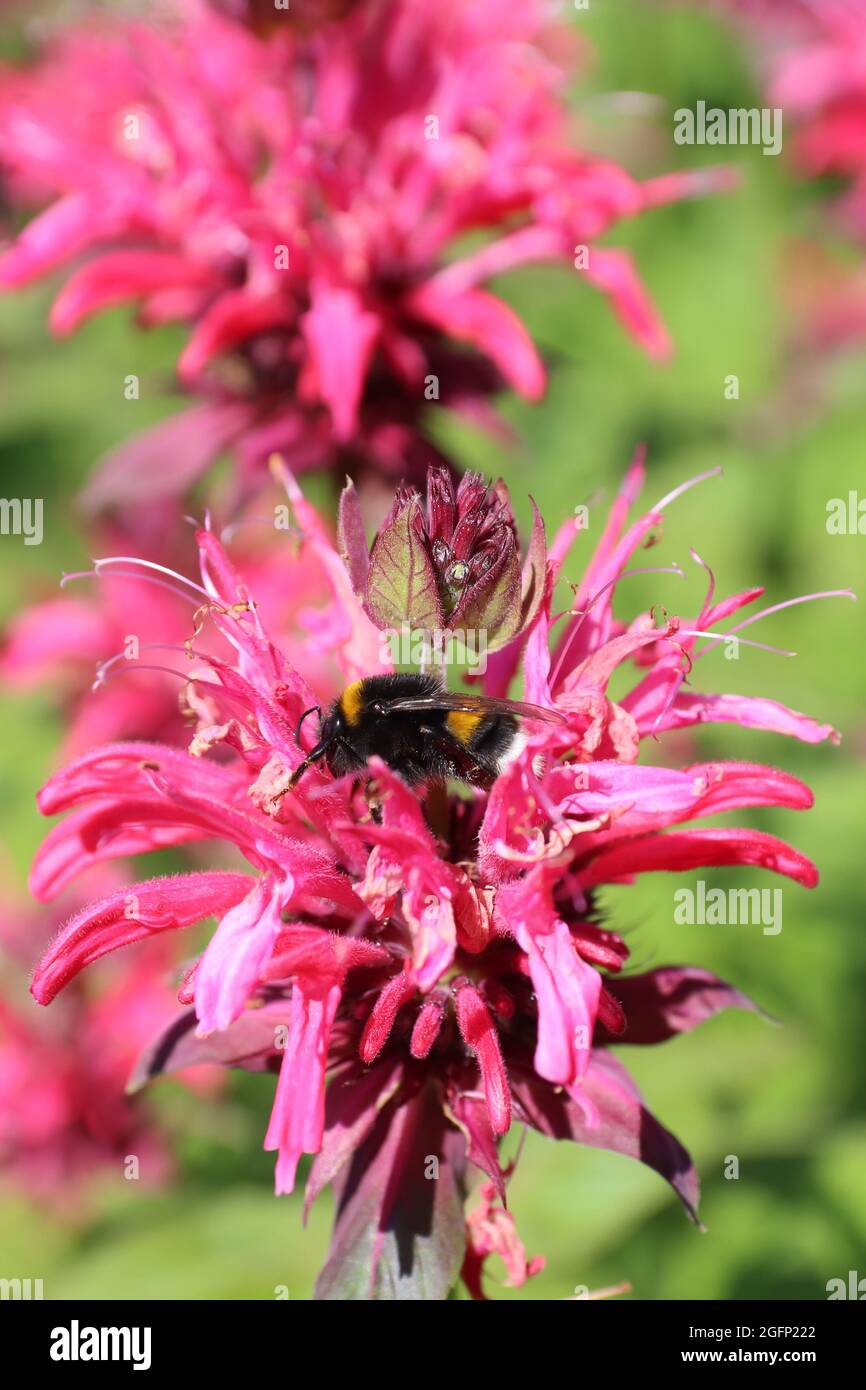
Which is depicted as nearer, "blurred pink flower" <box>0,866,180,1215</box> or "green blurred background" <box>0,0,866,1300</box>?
"green blurred background" <box>0,0,866,1300</box>

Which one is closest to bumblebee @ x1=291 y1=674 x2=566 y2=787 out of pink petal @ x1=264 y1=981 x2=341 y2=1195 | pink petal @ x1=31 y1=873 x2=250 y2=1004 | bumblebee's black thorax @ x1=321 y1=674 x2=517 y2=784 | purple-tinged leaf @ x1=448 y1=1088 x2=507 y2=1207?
bumblebee's black thorax @ x1=321 y1=674 x2=517 y2=784

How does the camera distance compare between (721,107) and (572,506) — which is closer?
(572,506)

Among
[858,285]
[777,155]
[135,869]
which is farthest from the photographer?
[777,155]

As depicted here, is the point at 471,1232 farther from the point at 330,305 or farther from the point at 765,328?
the point at 765,328

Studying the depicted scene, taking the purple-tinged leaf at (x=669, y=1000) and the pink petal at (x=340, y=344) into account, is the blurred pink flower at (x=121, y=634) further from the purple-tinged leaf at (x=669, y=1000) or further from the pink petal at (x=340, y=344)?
the purple-tinged leaf at (x=669, y=1000)

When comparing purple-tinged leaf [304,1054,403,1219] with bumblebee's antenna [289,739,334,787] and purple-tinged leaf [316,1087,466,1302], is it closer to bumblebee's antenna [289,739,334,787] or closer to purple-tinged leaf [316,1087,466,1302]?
purple-tinged leaf [316,1087,466,1302]

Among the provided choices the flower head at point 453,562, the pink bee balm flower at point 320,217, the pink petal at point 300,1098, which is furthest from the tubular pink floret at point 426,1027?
the pink bee balm flower at point 320,217

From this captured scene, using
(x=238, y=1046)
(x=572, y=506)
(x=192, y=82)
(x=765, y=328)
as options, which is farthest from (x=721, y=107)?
(x=238, y=1046)
